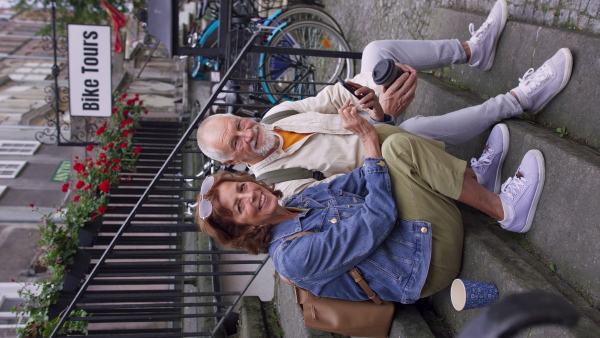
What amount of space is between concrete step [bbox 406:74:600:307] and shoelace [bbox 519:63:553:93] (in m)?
0.22

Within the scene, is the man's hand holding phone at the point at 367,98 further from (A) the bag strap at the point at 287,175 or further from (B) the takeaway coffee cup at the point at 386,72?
(A) the bag strap at the point at 287,175

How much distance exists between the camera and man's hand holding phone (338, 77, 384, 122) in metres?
2.68

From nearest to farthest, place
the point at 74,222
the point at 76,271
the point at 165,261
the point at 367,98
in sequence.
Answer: the point at 367,98
the point at 165,261
the point at 76,271
the point at 74,222

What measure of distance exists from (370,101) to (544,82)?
0.92m

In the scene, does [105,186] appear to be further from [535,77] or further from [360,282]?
[535,77]

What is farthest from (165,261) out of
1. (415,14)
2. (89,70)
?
(89,70)

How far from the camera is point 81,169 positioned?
6078mm

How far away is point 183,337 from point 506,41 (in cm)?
315

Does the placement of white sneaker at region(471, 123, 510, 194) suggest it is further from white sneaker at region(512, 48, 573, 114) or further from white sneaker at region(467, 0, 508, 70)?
white sneaker at region(467, 0, 508, 70)

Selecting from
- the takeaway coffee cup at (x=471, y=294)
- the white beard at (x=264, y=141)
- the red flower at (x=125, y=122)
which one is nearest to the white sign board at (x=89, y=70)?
the red flower at (x=125, y=122)

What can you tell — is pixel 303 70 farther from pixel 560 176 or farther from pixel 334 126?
pixel 560 176

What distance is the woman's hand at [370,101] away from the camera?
2693 mm

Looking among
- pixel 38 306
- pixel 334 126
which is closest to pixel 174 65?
pixel 38 306

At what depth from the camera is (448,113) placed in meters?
3.04
